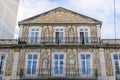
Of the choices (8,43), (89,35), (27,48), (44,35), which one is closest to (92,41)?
(89,35)

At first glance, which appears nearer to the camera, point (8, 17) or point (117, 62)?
point (117, 62)

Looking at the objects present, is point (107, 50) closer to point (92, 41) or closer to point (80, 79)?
point (92, 41)

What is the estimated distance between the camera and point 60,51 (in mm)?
22922

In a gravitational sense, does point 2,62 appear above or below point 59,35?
below

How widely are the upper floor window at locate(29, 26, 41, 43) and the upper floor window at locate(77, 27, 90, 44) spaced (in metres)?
4.13

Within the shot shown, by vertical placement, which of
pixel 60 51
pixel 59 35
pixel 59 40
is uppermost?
pixel 59 35

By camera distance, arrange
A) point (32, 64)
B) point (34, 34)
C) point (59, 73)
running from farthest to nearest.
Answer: point (34, 34) < point (32, 64) < point (59, 73)

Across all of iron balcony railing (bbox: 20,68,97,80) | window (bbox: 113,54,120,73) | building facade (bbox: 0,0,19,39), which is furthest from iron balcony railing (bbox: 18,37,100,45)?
building facade (bbox: 0,0,19,39)

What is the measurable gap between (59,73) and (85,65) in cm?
261

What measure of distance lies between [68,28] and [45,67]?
484cm

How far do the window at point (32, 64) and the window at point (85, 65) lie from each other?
4304mm

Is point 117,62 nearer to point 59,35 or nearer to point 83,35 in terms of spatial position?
point 83,35

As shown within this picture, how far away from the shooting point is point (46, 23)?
963 inches

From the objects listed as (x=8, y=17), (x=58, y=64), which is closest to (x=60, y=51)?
(x=58, y=64)
